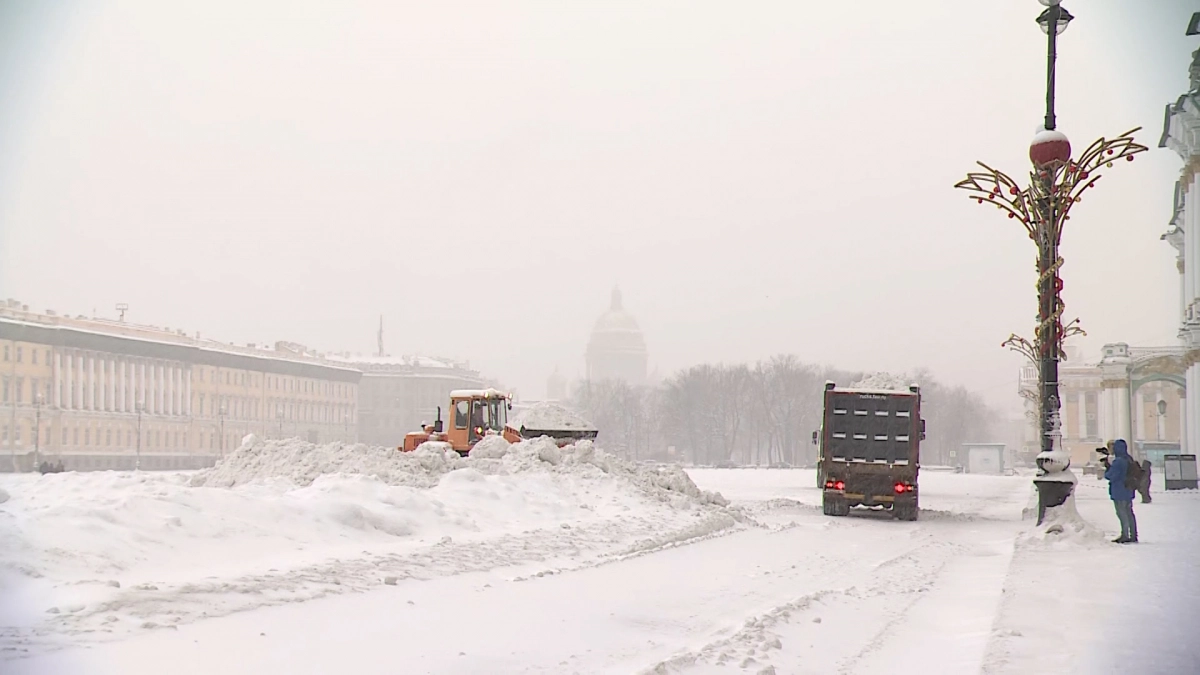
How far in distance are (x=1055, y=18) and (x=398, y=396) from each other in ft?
441

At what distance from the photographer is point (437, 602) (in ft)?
41.2

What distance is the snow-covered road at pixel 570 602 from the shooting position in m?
9.77

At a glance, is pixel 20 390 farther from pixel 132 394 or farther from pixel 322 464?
pixel 322 464

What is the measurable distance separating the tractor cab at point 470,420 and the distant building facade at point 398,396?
346 feet

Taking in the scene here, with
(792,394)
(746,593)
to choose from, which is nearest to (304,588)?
(746,593)

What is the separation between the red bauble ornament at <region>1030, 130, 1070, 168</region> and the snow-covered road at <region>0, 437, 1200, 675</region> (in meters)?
6.00

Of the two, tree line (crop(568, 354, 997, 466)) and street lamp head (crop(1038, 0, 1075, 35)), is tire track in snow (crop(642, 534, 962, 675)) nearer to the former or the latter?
street lamp head (crop(1038, 0, 1075, 35))

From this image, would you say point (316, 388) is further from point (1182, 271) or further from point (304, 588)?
point (304, 588)

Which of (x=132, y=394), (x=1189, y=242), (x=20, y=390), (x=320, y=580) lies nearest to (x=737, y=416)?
(x=132, y=394)

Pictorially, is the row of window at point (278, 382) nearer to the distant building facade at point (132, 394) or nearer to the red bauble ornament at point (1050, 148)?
the distant building facade at point (132, 394)

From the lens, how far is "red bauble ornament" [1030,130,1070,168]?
1994 centimetres

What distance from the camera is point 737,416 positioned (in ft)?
398

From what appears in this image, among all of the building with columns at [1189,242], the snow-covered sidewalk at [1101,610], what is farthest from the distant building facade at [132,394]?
the snow-covered sidewalk at [1101,610]

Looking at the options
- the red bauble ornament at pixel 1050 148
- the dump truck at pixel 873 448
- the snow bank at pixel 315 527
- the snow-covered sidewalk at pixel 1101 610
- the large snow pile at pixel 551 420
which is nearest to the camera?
the snow-covered sidewalk at pixel 1101 610
